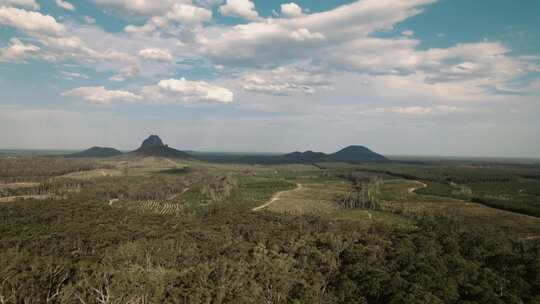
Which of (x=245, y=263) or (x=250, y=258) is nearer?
(x=245, y=263)

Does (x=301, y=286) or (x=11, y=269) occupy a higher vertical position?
(x=11, y=269)

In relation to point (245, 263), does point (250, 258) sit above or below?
below

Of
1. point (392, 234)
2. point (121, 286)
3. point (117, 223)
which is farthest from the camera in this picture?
point (117, 223)

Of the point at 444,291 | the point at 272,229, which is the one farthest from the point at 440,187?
the point at 444,291

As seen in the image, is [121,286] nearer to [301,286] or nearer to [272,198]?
[301,286]

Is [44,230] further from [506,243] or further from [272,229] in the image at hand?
[506,243]

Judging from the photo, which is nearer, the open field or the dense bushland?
the dense bushland

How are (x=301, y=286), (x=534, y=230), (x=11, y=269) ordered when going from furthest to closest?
1. (x=534, y=230)
2. (x=301, y=286)
3. (x=11, y=269)

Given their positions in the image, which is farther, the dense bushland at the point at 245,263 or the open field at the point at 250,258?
the open field at the point at 250,258

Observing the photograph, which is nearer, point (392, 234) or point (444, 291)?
point (444, 291)
